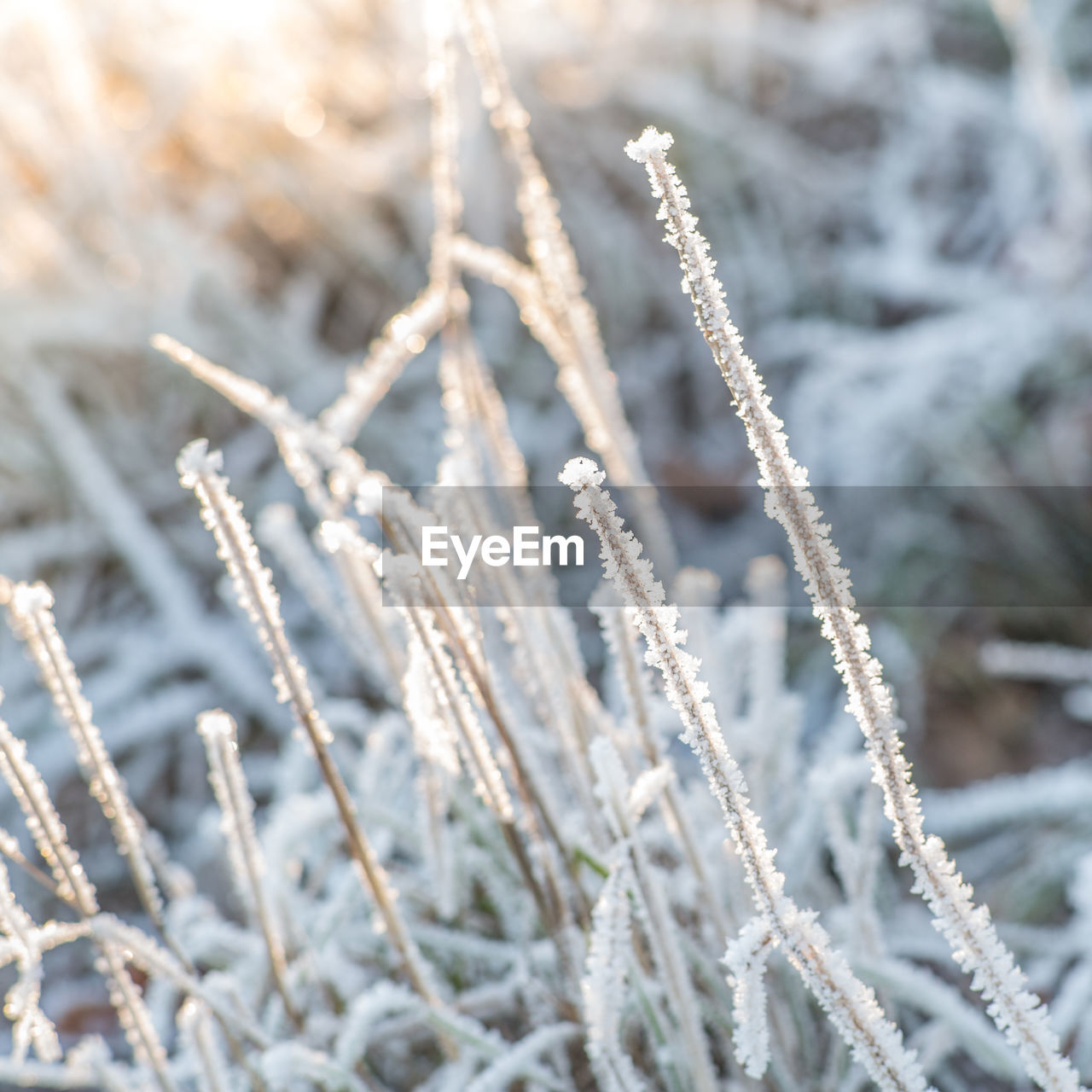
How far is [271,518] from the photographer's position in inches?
24.9

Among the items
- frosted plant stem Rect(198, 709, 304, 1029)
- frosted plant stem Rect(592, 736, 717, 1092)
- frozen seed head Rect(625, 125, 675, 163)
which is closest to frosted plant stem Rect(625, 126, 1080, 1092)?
frozen seed head Rect(625, 125, 675, 163)

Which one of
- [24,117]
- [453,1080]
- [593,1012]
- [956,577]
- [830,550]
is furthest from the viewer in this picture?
[24,117]

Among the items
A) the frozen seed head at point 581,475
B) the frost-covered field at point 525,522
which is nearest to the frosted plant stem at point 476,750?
the frost-covered field at point 525,522

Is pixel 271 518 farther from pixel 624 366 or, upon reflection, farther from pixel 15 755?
pixel 624 366

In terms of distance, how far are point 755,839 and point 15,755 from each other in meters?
0.28

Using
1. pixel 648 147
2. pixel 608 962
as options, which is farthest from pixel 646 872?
pixel 648 147

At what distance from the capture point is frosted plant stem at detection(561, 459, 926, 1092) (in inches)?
11.1

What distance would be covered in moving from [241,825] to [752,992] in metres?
0.24

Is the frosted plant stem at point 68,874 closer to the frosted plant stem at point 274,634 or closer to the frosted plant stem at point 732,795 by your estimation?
the frosted plant stem at point 274,634

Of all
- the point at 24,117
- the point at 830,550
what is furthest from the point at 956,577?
the point at 24,117

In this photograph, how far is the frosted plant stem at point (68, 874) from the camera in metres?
0.40

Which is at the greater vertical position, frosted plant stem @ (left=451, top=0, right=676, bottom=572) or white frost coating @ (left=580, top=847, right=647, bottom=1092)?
frosted plant stem @ (left=451, top=0, right=676, bottom=572)

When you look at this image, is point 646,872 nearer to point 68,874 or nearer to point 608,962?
point 608,962

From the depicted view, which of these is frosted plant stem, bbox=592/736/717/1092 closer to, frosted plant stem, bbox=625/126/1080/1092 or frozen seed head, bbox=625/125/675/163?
frosted plant stem, bbox=625/126/1080/1092
